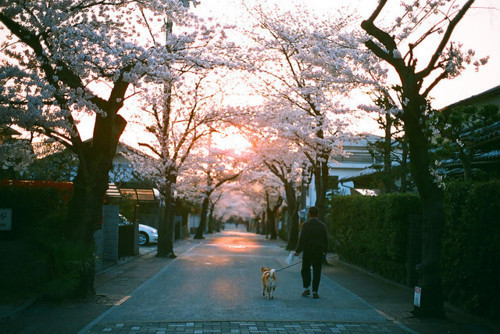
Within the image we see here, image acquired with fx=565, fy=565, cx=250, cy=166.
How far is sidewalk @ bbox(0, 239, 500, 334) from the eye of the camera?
8.51m

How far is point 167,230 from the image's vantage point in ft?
81.8

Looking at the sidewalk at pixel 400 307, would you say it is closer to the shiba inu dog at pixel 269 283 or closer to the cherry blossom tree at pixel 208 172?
the shiba inu dog at pixel 269 283

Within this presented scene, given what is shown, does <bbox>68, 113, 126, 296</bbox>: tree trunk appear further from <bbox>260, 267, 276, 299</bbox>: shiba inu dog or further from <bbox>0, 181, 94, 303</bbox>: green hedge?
<bbox>260, 267, 276, 299</bbox>: shiba inu dog

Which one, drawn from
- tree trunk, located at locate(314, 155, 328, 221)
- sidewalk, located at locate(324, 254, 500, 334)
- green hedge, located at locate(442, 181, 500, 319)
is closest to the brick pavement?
sidewalk, located at locate(324, 254, 500, 334)

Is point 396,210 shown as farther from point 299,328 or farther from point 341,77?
point 299,328

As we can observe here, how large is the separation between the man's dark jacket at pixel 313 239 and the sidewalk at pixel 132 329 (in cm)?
144

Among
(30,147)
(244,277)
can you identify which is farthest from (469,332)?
(30,147)

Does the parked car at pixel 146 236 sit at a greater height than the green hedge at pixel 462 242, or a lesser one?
lesser

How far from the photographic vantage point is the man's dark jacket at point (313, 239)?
1232 centimetres

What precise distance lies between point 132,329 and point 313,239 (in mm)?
5209

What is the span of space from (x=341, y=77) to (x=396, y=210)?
3.75 metres

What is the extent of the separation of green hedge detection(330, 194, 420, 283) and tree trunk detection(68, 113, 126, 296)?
7.45 meters

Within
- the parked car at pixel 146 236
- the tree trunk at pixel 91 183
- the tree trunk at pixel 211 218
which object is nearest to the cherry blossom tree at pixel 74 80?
the tree trunk at pixel 91 183

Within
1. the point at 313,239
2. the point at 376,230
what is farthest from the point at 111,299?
the point at 376,230
